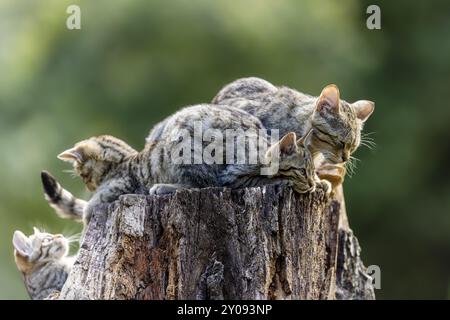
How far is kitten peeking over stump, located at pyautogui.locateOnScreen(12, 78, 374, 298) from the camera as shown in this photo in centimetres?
773

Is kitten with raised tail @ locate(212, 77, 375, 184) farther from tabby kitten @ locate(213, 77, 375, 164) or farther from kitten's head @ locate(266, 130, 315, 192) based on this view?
kitten's head @ locate(266, 130, 315, 192)

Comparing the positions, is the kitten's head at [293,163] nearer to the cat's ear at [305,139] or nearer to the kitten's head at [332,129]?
the cat's ear at [305,139]

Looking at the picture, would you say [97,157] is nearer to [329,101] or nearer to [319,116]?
[319,116]

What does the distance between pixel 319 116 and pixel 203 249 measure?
6.29ft

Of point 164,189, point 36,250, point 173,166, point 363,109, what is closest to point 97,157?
point 36,250

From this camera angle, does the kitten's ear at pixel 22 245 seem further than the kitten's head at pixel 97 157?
Yes

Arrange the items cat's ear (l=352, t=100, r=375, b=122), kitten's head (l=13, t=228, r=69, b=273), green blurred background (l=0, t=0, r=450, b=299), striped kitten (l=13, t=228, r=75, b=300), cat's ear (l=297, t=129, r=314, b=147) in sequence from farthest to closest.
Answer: green blurred background (l=0, t=0, r=450, b=299), kitten's head (l=13, t=228, r=69, b=273), striped kitten (l=13, t=228, r=75, b=300), cat's ear (l=352, t=100, r=375, b=122), cat's ear (l=297, t=129, r=314, b=147)

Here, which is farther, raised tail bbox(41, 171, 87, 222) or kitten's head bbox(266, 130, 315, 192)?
raised tail bbox(41, 171, 87, 222)

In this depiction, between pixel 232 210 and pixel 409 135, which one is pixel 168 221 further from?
pixel 409 135

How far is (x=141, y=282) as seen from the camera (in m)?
7.34

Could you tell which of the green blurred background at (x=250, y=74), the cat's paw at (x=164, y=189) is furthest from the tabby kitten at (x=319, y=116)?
the green blurred background at (x=250, y=74)

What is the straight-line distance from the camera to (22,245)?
31.1ft

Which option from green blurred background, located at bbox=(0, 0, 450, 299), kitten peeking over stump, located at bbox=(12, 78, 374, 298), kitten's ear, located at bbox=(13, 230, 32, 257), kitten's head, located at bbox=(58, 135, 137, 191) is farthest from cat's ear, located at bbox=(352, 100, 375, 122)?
green blurred background, located at bbox=(0, 0, 450, 299)

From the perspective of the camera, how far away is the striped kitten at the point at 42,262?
30.7ft
